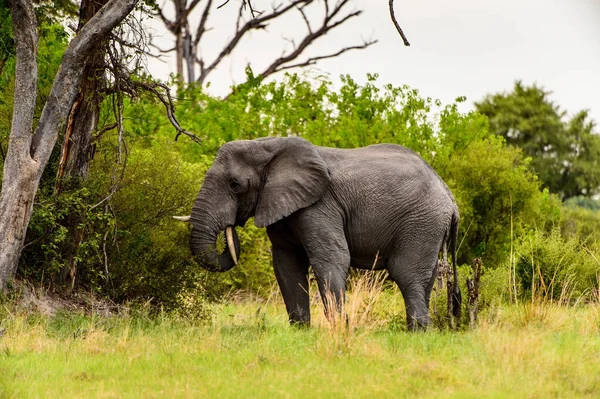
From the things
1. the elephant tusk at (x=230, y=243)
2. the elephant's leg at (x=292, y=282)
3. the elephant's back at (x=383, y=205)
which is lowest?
the elephant's leg at (x=292, y=282)

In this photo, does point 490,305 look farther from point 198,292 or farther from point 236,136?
point 236,136

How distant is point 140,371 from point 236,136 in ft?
52.0

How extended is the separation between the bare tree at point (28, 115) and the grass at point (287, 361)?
3.67ft

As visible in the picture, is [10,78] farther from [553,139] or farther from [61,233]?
[553,139]

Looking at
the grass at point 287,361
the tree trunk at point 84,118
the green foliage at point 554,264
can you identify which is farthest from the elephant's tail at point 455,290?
the tree trunk at point 84,118

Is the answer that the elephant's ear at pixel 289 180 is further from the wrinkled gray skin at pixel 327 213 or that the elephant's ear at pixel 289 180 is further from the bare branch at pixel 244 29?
the bare branch at pixel 244 29

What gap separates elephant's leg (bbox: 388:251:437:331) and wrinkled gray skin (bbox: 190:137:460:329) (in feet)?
0.04

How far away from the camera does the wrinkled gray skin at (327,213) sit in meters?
13.8

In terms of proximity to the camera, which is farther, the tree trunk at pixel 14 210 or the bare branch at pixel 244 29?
the bare branch at pixel 244 29

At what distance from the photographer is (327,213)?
14.1m

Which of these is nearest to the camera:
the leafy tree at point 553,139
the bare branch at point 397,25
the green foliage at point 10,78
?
the bare branch at point 397,25

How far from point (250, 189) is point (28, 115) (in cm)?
296

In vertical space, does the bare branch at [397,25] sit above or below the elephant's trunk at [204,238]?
above

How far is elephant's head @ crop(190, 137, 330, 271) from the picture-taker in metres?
13.8
